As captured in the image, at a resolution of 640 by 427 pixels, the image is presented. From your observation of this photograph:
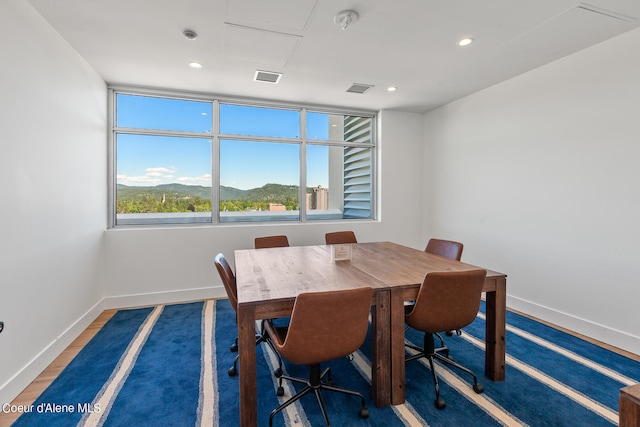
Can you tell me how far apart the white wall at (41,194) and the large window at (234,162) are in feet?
1.95

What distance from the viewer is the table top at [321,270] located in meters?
1.82

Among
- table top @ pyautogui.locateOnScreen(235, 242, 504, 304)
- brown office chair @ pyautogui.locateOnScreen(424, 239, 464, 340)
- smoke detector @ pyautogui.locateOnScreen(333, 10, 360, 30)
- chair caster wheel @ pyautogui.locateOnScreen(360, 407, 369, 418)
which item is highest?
smoke detector @ pyautogui.locateOnScreen(333, 10, 360, 30)

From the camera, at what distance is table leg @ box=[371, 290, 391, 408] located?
1841mm

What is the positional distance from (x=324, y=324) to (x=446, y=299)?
0.87 meters

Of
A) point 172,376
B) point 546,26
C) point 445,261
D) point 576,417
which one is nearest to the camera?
point 576,417

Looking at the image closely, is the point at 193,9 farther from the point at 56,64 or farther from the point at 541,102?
the point at 541,102

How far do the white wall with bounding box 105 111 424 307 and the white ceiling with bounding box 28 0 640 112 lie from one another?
1372 millimetres

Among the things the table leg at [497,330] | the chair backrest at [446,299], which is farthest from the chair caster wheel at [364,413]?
the table leg at [497,330]

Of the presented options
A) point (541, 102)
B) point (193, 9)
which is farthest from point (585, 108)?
Result: point (193, 9)

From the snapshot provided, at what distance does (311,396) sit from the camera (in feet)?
6.46

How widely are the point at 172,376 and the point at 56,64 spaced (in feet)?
9.25

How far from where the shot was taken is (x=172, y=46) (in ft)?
8.86

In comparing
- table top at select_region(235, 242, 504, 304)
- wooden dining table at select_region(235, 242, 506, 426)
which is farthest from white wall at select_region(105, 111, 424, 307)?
wooden dining table at select_region(235, 242, 506, 426)

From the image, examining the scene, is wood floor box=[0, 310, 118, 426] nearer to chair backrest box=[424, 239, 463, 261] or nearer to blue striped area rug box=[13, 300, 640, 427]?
blue striped area rug box=[13, 300, 640, 427]
